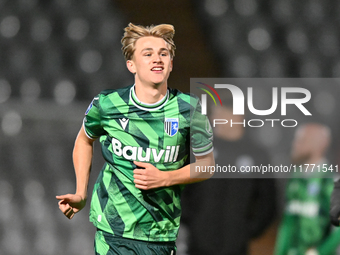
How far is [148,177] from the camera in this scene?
1.33 metres

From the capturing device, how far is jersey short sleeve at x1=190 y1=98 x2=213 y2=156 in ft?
4.64

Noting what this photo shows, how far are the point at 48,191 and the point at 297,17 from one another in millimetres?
1642

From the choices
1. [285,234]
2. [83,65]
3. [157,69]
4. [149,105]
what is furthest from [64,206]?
[285,234]

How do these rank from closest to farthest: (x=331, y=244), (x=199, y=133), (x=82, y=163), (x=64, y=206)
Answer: (x=64, y=206) < (x=199, y=133) < (x=82, y=163) < (x=331, y=244)

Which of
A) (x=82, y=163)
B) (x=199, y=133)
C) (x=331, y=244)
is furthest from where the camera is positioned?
(x=331, y=244)

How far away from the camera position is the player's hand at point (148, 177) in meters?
1.33

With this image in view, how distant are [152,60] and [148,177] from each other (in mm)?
414

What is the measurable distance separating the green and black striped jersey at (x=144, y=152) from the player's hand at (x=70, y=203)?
86 mm

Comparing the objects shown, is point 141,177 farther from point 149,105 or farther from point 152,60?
point 152,60

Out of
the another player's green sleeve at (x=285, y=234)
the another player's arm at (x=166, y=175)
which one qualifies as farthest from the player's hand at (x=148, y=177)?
the another player's green sleeve at (x=285, y=234)

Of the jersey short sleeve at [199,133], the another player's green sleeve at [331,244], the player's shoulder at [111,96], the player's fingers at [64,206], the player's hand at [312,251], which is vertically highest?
the player's shoulder at [111,96]

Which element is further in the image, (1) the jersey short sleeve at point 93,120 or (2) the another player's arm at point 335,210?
(2) the another player's arm at point 335,210

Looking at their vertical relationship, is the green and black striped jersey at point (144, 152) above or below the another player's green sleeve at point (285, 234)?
above

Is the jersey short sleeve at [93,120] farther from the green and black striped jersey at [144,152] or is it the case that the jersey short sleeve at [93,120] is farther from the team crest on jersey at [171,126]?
the team crest on jersey at [171,126]
